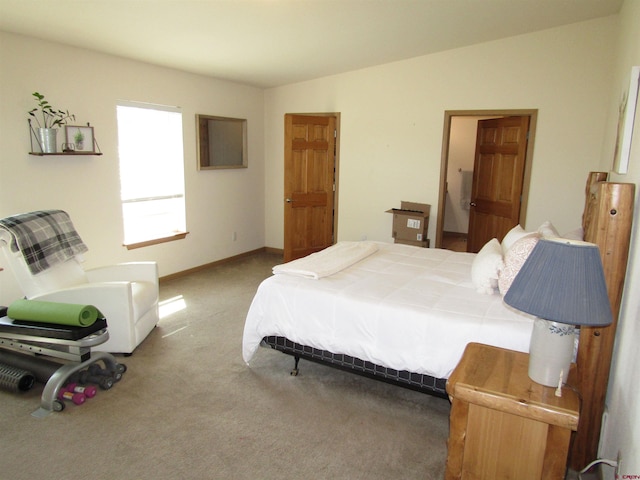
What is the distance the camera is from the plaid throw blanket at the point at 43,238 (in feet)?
9.70

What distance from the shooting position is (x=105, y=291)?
3137 mm

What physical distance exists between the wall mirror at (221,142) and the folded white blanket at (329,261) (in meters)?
2.56

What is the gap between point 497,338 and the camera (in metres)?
2.29

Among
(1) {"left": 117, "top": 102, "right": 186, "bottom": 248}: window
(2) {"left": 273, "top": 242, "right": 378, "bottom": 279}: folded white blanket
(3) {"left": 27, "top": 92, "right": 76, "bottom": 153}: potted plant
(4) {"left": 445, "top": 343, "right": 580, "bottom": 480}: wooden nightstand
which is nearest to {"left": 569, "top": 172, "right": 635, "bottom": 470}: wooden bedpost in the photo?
(4) {"left": 445, "top": 343, "right": 580, "bottom": 480}: wooden nightstand

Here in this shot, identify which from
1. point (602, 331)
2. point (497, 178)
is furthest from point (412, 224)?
point (602, 331)

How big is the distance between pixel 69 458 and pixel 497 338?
7.47 feet

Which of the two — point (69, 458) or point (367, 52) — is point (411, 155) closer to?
point (367, 52)

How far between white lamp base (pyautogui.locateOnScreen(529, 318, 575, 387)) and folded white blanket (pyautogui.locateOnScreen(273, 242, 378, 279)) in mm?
1614

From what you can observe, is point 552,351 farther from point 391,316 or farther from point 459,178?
point 459,178

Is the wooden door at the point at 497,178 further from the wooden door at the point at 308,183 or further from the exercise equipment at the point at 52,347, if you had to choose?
the exercise equipment at the point at 52,347

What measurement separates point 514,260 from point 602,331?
2.18 ft

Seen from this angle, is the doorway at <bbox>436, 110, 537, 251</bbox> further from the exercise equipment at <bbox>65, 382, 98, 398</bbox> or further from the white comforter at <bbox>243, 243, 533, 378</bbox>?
the exercise equipment at <bbox>65, 382, 98, 398</bbox>

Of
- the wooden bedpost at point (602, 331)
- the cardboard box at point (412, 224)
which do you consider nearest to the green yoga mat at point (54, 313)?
the wooden bedpost at point (602, 331)

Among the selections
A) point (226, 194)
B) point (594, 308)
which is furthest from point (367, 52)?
point (594, 308)
